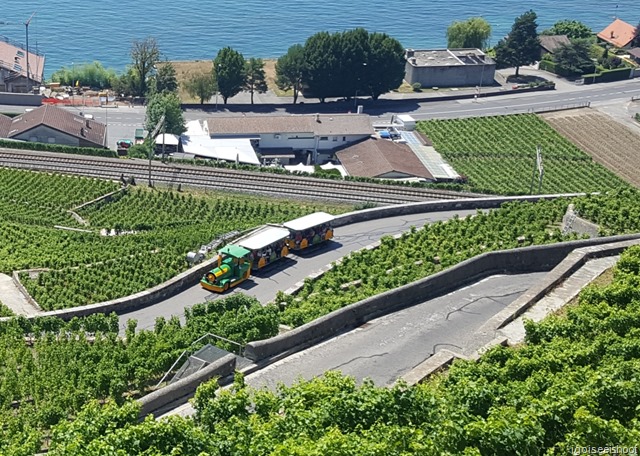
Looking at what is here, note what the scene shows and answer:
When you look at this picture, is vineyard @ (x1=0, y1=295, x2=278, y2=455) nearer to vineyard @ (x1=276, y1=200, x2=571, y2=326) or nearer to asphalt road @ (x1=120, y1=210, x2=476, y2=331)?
asphalt road @ (x1=120, y1=210, x2=476, y2=331)

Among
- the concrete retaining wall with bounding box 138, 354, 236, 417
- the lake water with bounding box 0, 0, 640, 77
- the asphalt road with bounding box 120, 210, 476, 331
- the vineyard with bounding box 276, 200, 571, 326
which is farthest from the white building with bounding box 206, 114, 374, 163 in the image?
the concrete retaining wall with bounding box 138, 354, 236, 417

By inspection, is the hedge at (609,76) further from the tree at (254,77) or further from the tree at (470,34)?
the tree at (254,77)

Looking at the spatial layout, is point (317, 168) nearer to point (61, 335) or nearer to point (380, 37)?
point (380, 37)

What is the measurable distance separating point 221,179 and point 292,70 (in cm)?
3631

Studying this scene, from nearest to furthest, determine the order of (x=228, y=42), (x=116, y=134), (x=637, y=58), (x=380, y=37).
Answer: (x=116, y=134), (x=380, y=37), (x=637, y=58), (x=228, y=42)

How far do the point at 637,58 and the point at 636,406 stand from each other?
4217 inches

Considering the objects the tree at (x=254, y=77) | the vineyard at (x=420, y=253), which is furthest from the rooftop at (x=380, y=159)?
the vineyard at (x=420, y=253)

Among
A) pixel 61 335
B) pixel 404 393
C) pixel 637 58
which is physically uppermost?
pixel 637 58

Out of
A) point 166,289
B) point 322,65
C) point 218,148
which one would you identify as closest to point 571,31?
point 322,65

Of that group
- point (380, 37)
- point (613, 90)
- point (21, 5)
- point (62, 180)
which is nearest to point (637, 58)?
point (613, 90)

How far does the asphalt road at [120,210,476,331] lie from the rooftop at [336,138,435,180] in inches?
972

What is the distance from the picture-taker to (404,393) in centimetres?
2067

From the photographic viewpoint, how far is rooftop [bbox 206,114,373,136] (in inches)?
3292

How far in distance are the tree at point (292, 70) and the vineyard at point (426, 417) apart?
77231 millimetres
